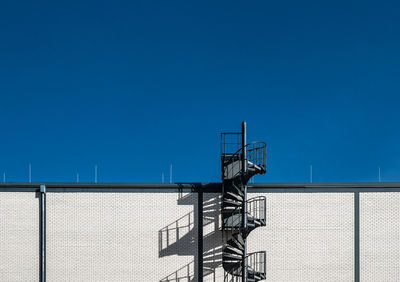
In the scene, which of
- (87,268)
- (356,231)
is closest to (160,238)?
(87,268)

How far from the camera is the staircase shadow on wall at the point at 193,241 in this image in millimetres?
13336

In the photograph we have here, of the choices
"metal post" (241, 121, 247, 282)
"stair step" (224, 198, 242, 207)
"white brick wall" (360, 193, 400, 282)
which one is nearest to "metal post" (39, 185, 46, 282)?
"stair step" (224, 198, 242, 207)

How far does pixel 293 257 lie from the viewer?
13.4m

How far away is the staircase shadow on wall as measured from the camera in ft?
43.8

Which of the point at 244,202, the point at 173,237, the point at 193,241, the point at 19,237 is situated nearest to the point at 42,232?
the point at 19,237

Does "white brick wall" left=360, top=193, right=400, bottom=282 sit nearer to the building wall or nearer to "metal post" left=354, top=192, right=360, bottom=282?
the building wall

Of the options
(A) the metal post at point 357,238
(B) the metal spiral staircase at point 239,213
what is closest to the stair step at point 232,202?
(B) the metal spiral staircase at point 239,213

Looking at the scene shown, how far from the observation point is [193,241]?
1341 centimetres

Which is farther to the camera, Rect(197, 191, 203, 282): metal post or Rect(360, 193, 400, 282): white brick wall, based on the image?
Rect(360, 193, 400, 282): white brick wall

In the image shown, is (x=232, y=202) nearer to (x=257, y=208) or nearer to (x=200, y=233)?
(x=257, y=208)

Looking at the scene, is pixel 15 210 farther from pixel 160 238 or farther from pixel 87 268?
pixel 160 238

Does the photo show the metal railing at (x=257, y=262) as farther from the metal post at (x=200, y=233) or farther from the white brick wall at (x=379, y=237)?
the white brick wall at (x=379, y=237)

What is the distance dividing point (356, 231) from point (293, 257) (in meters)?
3.29

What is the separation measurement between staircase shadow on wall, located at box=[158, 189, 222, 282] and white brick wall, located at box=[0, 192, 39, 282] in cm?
605
